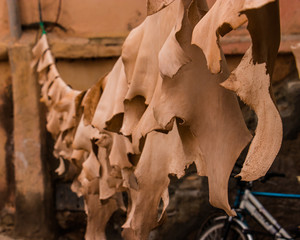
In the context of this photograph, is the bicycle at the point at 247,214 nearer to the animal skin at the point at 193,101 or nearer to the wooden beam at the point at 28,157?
the wooden beam at the point at 28,157

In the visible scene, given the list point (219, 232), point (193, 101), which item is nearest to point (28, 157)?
point (219, 232)

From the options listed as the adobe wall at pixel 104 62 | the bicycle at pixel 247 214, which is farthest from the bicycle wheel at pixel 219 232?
the adobe wall at pixel 104 62

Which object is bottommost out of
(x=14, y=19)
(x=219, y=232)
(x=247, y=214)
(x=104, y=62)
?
(x=219, y=232)

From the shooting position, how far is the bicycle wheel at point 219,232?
2.57m

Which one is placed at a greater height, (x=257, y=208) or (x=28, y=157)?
(x=28, y=157)

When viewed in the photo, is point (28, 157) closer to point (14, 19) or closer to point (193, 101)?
point (14, 19)

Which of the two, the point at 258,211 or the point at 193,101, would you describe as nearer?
the point at 193,101

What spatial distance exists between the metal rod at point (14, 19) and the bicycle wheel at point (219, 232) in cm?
166

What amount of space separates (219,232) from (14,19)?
1801 mm

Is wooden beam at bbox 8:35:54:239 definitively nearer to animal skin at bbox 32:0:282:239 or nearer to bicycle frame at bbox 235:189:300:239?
bicycle frame at bbox 235:189:300:239

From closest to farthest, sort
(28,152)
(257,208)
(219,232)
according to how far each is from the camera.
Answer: (257,208) → (219,232) → (28,152)

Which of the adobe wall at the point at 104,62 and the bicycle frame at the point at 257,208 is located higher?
the adobe wall at the point at 104,62

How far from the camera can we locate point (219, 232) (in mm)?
2693

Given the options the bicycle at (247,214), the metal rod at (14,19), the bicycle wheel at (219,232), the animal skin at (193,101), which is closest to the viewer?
the animal skin at (193,101)
